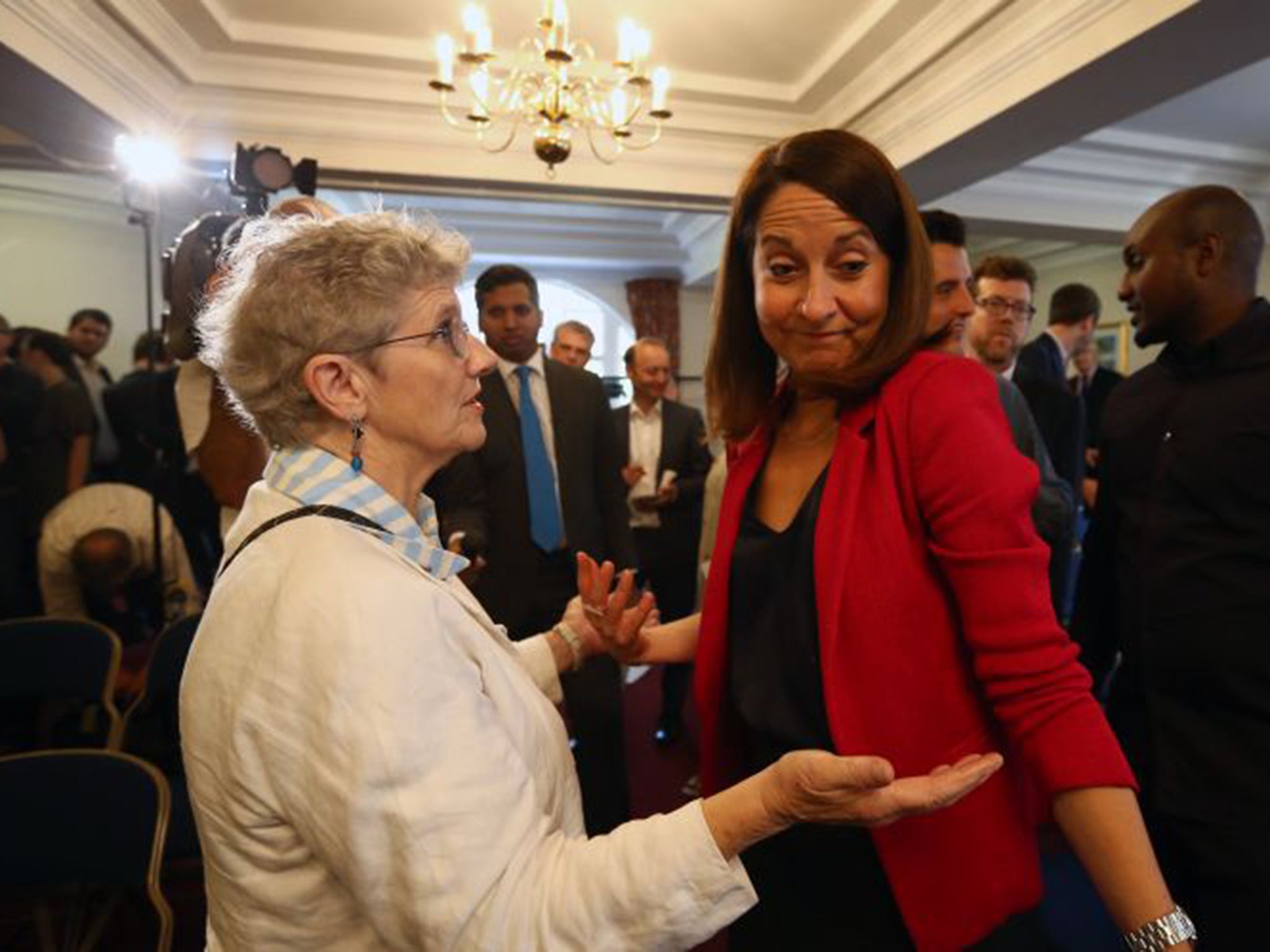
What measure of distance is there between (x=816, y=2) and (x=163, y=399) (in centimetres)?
367

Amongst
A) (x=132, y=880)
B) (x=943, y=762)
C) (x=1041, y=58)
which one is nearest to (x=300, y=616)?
(x=943, y=762)

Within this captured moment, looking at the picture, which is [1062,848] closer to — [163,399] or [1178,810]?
[1178,810]

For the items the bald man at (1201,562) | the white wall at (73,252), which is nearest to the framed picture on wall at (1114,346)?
the bald man at (1201,562)

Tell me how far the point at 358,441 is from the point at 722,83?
4208 millimetres

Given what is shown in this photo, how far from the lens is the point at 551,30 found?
10.1 feet

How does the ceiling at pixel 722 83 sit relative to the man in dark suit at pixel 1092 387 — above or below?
above

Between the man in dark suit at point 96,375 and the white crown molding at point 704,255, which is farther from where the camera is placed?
the white crown molding at point 704,255

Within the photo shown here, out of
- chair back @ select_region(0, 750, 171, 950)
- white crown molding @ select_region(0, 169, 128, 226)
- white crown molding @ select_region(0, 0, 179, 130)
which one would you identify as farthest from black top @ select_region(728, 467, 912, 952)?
white crown molding @ select_region(0, 169, 128, 226)

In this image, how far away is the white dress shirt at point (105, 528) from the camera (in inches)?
131

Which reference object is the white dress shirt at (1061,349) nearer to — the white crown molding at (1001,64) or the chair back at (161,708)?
the white crown molding at (1001,64)

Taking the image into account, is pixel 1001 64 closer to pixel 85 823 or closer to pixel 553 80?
pixel 553 80

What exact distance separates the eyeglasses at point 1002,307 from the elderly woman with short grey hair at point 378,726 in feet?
8.20

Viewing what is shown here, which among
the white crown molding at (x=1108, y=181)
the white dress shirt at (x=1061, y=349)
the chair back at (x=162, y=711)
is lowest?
the chair back at (x=162, y=711)

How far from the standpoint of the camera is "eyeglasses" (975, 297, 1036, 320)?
2857mm
